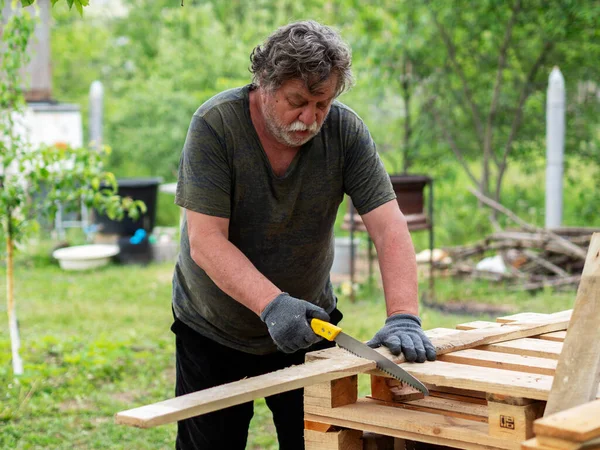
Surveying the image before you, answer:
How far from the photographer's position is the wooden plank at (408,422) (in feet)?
8.24

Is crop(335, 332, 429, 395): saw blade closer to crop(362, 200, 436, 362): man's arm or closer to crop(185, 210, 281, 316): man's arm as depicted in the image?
crop(362, 200, 436, 362): man's arm

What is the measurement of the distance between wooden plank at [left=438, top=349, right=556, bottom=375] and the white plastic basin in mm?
8309

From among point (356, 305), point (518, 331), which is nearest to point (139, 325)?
point (356, 305)

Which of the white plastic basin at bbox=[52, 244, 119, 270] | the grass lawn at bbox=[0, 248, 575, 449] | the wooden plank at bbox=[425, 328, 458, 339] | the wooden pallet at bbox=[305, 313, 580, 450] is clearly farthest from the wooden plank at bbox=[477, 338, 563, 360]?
the white plastic basin at bbox=[52, 244, 119, 270]

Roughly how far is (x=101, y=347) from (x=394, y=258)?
422 centimetres

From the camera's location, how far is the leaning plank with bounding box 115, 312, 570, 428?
2.16 meters

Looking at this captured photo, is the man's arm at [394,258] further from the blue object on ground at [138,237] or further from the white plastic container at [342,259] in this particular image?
the blue object on ground at [138,237]

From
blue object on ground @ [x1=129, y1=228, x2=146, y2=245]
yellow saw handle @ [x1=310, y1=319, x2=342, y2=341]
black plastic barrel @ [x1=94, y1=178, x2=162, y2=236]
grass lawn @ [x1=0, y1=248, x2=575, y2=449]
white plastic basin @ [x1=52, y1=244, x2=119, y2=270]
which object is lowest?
grass lawn @ [x1=0, y1=248, x2=575, y2=449]

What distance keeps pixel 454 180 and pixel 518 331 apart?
9518 mm

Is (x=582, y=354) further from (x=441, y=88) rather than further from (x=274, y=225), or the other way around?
(x=441, y=88)

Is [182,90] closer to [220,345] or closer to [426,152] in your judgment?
[426,152]

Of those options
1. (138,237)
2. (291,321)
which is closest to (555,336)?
(291,321)

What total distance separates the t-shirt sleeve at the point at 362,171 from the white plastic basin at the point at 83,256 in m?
7.86

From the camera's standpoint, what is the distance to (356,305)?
27.5 feet
